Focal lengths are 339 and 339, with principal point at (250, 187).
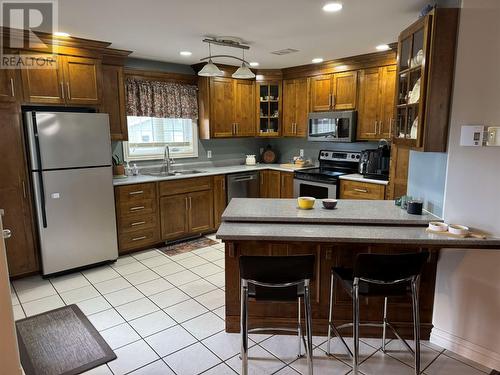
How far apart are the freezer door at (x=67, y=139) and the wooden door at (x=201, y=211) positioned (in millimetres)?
1321

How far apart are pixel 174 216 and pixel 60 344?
2.20 metres

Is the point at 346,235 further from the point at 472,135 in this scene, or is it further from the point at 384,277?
the point at 472,135

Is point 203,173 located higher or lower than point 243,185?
higher

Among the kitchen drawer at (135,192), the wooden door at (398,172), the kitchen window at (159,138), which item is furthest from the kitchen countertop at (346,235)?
the kitchen window at (159,138)

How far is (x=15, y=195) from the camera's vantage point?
331 centimetres

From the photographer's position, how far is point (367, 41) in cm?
363

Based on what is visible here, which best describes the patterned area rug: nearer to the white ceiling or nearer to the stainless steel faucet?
the stainless steel faucet

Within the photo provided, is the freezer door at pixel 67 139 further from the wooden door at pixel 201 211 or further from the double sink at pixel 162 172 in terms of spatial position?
the wooden door at pixel 201 211

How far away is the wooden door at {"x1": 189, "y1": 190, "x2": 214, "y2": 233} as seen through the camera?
4645mm

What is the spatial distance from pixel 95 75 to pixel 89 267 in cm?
211

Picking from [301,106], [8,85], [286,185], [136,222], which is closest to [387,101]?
[301,106]

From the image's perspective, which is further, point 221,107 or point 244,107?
point 244,107

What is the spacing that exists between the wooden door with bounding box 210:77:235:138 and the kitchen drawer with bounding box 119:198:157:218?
148 cm

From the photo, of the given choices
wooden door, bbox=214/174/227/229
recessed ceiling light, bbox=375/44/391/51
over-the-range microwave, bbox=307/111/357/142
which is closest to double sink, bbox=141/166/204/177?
wooden door, bbox=214/174/227/229
